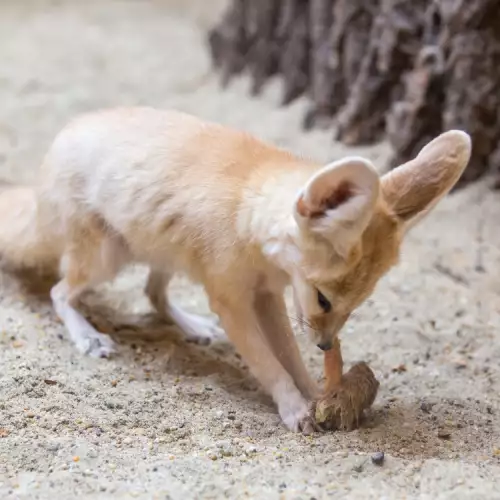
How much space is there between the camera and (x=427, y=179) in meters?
2.47

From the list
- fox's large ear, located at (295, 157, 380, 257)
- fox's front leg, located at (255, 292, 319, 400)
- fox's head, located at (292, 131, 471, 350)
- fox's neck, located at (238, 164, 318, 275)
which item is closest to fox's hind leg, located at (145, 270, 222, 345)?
fox's front leg, located at (255, 292, 319, 400)

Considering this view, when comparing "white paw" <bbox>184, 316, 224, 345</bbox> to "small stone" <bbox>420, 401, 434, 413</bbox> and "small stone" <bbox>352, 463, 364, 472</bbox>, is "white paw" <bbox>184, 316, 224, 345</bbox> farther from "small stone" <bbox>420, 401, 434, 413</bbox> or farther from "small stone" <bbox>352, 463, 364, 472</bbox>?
"small stone" <bbox>352, 463, 364, 472</bbox>

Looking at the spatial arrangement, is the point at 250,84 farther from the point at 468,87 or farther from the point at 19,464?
the point at 19,464

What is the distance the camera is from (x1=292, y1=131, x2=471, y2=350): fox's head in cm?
221

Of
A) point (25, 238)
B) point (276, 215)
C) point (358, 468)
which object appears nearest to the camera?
point (358, 468)

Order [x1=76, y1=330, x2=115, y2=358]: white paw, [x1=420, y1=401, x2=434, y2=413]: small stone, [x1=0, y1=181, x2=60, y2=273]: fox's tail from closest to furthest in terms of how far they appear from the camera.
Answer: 1. [x1=420, y1=401, x2=434, y2=413]: small stone
2. [x1=76, y1=330, x2=115, y2=358]: white paw
3. [x1=0, y1=181, x2=60, y2=273]: fox's tail

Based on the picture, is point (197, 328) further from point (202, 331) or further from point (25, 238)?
point (25, 238)

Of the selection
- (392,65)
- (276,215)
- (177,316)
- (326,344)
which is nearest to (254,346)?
(326,344)

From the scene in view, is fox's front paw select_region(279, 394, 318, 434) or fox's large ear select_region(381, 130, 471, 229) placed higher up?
fox's large ear select_region(381, 130, 471, 229)

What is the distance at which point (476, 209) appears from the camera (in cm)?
441

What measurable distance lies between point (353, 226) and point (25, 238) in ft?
5.50

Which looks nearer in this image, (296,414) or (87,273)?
(296,414)

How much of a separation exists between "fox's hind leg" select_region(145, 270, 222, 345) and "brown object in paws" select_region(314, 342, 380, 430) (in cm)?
89

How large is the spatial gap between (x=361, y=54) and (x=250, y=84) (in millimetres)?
1347
